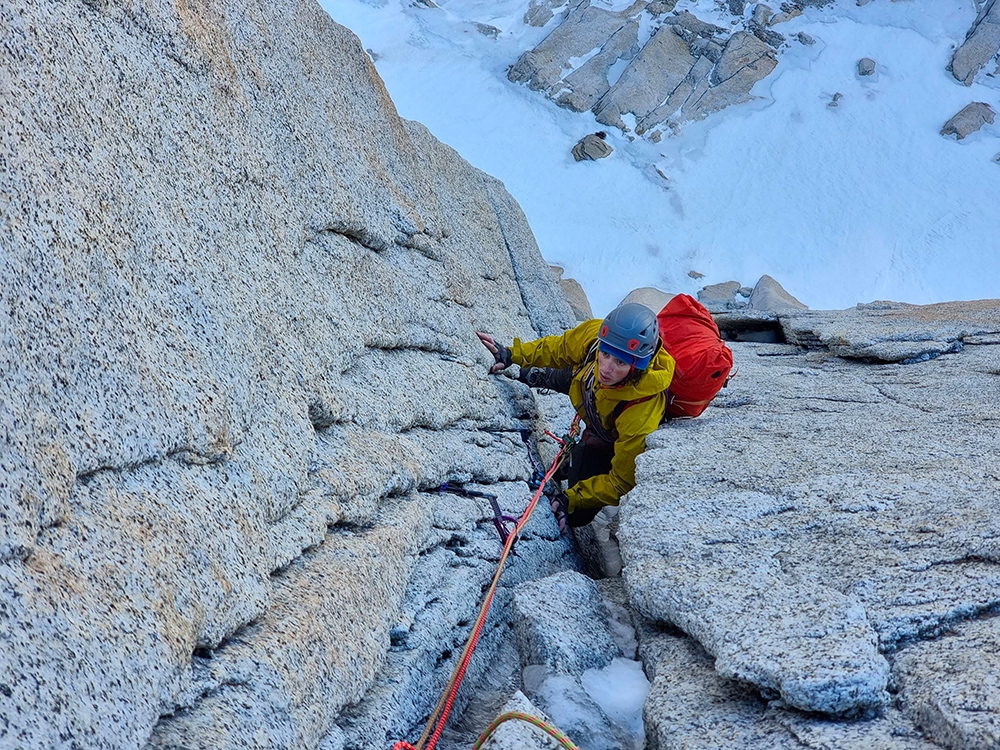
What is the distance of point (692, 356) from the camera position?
7004 mm

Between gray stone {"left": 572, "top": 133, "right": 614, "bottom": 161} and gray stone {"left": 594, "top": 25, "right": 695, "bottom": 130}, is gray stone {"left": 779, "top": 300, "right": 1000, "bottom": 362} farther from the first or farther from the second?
gray stone {"left": 594, "top": 25, "right": 695, "bottom": 130}

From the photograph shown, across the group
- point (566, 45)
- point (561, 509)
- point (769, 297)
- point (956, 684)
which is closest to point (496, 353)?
point (561, 509)

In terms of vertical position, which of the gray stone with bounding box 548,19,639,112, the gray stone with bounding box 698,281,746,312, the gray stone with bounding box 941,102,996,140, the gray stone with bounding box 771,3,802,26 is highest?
the gray stone with bounding box 771,3,802,26

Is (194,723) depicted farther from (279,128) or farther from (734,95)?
(734,95)

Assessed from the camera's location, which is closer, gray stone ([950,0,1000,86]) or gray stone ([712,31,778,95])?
gray stone ([950,0,1000,86])

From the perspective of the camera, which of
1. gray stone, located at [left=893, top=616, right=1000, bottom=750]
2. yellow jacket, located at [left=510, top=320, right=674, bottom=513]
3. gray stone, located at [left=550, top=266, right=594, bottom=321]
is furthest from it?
gray stone, located at [left=550, top=266, right=594, bottom=321]

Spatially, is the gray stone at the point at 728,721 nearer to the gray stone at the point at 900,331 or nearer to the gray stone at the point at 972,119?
the gray stone at the point at 900,331

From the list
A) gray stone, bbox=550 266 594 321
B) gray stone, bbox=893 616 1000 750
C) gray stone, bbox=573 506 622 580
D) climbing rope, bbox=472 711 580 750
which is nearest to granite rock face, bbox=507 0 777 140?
gray stone, bbox=550 266 594 321

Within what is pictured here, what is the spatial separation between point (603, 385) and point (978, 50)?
165ft

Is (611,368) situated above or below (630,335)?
below

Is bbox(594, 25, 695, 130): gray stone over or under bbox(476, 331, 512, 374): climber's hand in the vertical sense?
over

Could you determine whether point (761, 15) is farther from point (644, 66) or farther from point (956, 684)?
point (956, 684)

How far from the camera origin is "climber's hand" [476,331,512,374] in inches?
288

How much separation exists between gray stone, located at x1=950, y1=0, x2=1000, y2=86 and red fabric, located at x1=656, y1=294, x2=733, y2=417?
47486 mm
